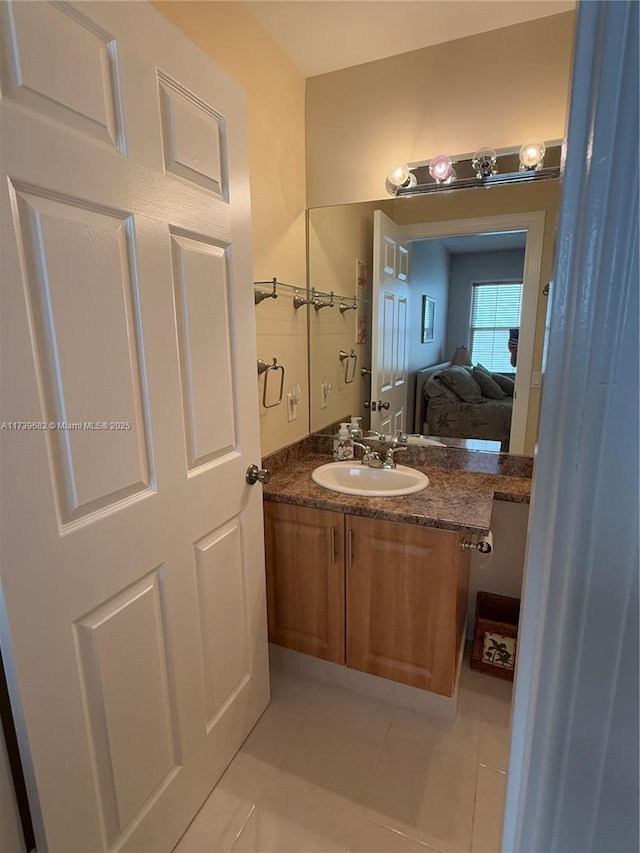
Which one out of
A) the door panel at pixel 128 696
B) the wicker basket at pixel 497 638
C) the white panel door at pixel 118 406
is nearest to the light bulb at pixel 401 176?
the white panel door at pixel 118 406

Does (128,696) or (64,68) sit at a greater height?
(64,68)

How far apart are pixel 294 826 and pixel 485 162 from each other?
227cm

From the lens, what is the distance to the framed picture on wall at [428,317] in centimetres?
182

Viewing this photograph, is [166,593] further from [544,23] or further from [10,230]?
[544,23]

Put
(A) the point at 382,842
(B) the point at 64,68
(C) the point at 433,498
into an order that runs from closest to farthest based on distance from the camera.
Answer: (B) the point at 64,68 → (A) the point at 382,842 → (C) the point at 433,498

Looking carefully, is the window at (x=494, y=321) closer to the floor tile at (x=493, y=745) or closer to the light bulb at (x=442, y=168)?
the light bulb at (x=442, y=168)

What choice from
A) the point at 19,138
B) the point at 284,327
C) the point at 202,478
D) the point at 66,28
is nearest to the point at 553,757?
the point at 202,478

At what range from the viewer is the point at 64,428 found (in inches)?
31.7

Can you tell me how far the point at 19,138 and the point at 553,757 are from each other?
1.07 m

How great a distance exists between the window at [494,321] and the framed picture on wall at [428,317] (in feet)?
0.53

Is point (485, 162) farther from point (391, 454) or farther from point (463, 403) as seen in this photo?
point (391, 454)

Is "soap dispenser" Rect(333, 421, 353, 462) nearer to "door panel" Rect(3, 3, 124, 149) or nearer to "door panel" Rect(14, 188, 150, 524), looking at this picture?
"door panel" Rect(14, 188, 150, 524)

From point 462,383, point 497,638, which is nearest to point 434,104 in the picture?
point 462,383

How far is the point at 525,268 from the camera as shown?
1648 mm
